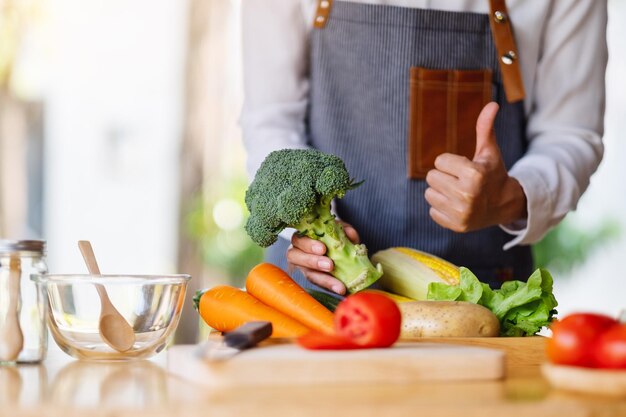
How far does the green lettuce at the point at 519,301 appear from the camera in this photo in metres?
1.78

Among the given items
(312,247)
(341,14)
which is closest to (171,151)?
(341,14)

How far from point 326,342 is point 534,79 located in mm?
1425

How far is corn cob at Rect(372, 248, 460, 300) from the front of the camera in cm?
199

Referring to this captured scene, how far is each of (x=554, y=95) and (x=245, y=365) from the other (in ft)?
5.09

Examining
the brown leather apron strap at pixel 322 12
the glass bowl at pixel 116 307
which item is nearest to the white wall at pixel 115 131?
the brown leather apron strap at pixel 322 12

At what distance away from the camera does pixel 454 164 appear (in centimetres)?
203

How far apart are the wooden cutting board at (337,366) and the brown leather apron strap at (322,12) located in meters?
1.28

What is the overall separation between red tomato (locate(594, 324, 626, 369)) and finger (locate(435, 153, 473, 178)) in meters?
0.86

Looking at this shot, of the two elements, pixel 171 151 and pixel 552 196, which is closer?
pixel 552 196

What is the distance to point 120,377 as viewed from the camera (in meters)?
1.30

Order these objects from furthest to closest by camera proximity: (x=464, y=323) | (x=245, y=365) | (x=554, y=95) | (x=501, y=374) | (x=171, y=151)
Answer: (x=171, y=151) → (x=554, y=95) → (x=464, y=323) → (x=501, y=374) → (x=245, y=365)

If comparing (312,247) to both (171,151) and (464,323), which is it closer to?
(464,323)

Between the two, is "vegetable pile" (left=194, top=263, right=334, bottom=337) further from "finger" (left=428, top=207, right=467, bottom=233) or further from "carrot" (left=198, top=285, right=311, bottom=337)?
"finger" (left=428, top=207, right=467, bottom=233)

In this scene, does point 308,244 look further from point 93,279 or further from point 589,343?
point 589,343
